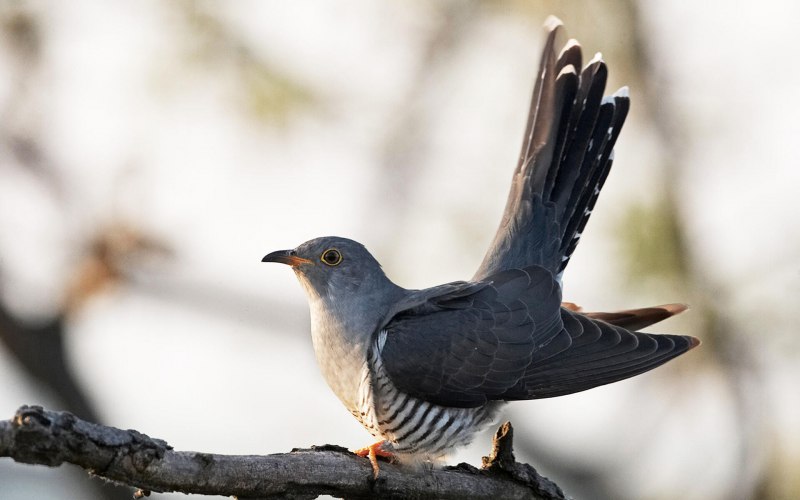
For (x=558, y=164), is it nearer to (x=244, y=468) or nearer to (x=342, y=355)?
(x=342, y=355)

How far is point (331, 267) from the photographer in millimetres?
4016

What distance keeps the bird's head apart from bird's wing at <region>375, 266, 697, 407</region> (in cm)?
24

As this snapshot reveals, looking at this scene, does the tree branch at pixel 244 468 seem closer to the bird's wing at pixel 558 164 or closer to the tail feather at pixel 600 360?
the tail feather at pixel 600 360

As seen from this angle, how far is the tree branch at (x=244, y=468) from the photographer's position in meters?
2.28

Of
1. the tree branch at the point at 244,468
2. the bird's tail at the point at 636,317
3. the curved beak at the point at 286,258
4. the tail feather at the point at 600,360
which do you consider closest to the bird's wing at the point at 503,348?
the tail feather at the point at 600,360

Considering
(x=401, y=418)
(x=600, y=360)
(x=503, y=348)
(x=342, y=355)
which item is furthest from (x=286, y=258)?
(x=600, y=360)

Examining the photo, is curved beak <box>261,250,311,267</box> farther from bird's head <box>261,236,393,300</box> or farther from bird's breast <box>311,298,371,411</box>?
bird's breast <box>311,298,371,411</box>

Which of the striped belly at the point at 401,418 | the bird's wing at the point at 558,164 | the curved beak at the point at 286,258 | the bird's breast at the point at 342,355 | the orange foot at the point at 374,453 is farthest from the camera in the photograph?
the bird's wing at the point at 558,164

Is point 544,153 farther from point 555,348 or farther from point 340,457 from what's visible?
point 340,457

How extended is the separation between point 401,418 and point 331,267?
2.44ft

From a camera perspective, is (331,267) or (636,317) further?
(636,317)

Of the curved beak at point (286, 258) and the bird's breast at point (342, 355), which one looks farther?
the curved beak at point (286, 258)

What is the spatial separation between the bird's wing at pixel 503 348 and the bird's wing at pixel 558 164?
38 cm

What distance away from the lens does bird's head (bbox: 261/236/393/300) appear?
397 centimetres
